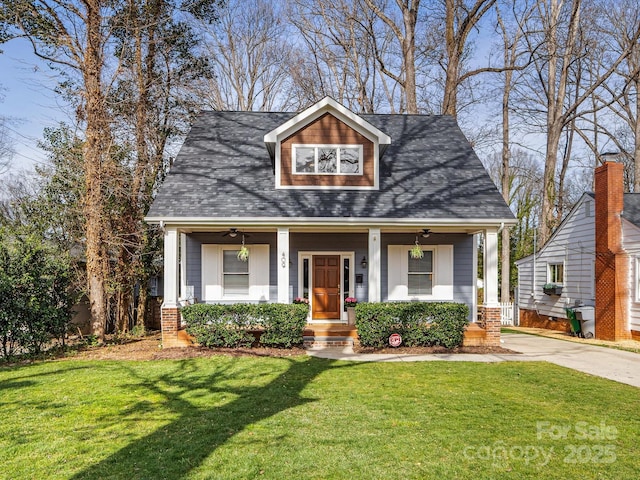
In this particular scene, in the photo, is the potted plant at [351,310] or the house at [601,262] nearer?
the potted plant at [351,310]

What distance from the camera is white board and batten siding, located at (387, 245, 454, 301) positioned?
13086 mm

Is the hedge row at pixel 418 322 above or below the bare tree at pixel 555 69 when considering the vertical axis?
below

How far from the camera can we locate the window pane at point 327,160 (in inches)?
488

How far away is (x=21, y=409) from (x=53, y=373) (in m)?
2.42

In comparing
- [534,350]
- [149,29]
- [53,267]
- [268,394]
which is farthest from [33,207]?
[534,350]

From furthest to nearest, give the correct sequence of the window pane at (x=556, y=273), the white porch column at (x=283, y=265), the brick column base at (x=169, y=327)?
the window pane at (x=556, y=273) < the white porch column at (x=283, y=265) < the brick column base at (x=169, y=327)

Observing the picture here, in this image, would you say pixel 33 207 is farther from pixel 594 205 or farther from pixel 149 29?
pixel 594 205

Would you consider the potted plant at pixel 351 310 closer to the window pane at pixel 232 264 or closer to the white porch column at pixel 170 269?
the window pane at pixel 232 264

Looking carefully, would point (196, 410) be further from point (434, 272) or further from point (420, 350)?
point (434, 272)

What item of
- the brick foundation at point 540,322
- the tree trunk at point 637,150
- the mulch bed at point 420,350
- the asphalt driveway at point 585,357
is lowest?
the brick foundation at point 540,322

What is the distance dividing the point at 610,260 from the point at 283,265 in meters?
9.85

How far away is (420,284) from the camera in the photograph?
13203mm

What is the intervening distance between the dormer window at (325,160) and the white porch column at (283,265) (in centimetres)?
197

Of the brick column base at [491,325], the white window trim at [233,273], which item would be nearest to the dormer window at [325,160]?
the white window trim at [233,273]
